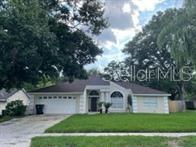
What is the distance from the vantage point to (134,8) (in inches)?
1078

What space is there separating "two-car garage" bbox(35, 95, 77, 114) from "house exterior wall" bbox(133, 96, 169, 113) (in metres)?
6.67

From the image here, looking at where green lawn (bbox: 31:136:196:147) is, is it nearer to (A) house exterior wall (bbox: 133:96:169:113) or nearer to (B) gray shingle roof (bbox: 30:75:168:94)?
(B) gray shingle roof (bbox: 30:75:168:94)

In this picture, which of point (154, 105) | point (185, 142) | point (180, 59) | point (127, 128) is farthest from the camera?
point (154, 105)

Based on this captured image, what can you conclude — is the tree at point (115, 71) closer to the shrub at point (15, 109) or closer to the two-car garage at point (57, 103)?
the two-car garage at point (57, 103)

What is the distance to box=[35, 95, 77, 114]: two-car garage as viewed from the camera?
111ft

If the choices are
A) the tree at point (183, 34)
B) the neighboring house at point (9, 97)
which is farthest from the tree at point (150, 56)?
the tree at point (183, 34)

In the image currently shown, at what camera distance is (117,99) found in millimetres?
35938

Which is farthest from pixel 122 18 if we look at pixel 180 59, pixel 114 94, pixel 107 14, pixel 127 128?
pixel 127 128

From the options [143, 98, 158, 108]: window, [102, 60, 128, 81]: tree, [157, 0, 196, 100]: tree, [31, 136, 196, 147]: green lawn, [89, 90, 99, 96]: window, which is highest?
[102, 60, 128, 81]: tree

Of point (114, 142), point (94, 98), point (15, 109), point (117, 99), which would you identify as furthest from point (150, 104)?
point (114, 142)

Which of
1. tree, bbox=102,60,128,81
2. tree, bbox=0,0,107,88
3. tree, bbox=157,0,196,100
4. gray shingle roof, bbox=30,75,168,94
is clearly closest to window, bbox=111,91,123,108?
gray shingle roof, bbox=30,75,168,94

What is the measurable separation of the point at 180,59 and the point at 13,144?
12.3 metres

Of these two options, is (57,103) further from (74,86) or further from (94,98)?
(94,98)

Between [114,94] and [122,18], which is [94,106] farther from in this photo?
[122,18]
